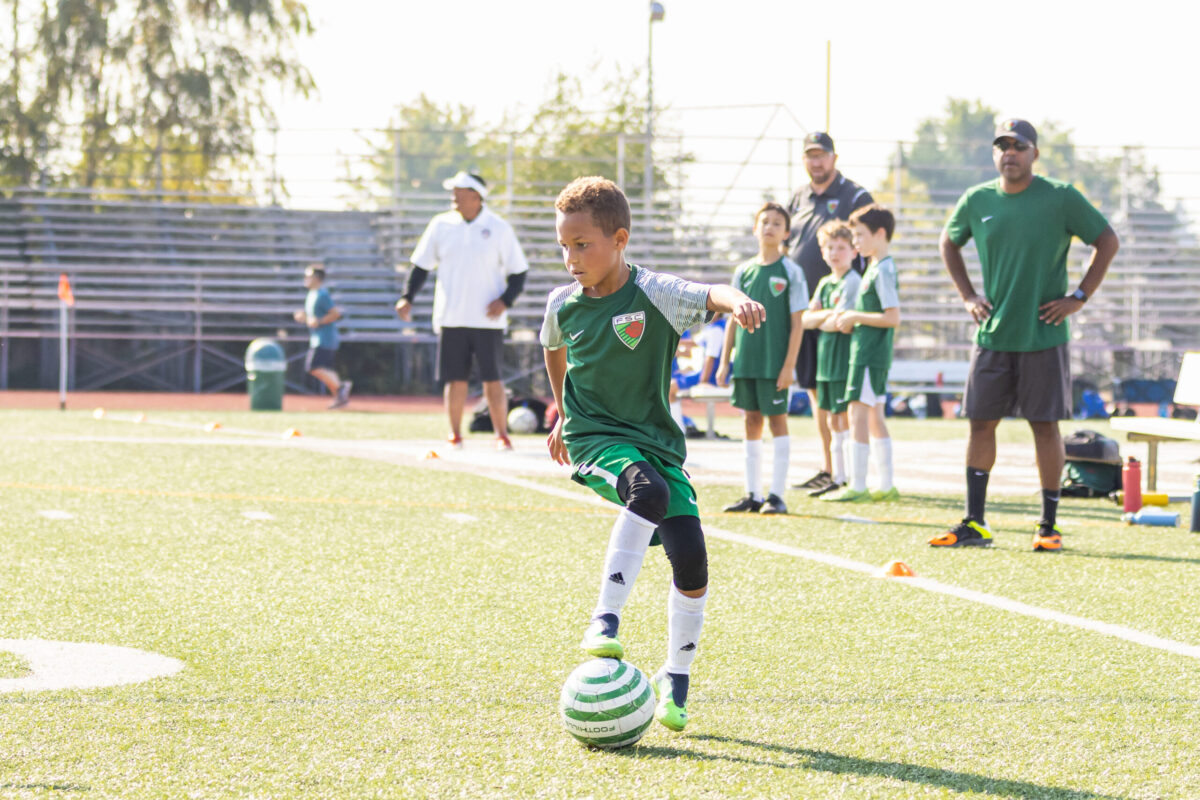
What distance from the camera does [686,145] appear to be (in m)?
29.0

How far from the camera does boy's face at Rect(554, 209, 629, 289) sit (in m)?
3.88

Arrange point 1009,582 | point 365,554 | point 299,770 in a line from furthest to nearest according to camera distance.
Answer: point 365,554 → point 1009,582 → point 299,770

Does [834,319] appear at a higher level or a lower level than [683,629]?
higher

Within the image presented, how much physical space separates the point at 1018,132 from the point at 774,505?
8.83ft

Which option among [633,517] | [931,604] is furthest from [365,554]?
[633,517]

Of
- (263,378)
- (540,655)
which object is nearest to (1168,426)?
(540,655)

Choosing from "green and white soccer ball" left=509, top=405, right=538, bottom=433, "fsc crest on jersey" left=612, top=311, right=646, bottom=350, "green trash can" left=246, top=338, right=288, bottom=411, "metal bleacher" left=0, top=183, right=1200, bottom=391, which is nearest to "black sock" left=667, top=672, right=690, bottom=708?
"fsc crest on jersey" left=612, top=311, right=646, bottom=350

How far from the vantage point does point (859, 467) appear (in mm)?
9195

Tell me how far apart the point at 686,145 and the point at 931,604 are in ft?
79.5

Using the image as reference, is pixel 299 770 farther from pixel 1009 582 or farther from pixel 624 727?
pixel 1009 582

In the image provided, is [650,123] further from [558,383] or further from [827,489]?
[558,383]

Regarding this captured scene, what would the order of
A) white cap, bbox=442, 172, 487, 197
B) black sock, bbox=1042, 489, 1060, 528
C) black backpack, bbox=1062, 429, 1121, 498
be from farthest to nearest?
1. white cap, bbox=442, 172, 487, 197
2. black backpack, bbox=1062, 429, 1121, 498
3. black sock, bbox=1042, 489, 1060, 528

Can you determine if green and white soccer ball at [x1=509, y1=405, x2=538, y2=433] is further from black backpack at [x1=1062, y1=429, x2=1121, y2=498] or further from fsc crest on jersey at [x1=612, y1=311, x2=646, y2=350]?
fsc crest on jersey at [x1=612, y1=311, x2=646, y2=350]

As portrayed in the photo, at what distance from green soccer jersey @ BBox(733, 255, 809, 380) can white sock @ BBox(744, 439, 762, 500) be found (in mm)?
454
